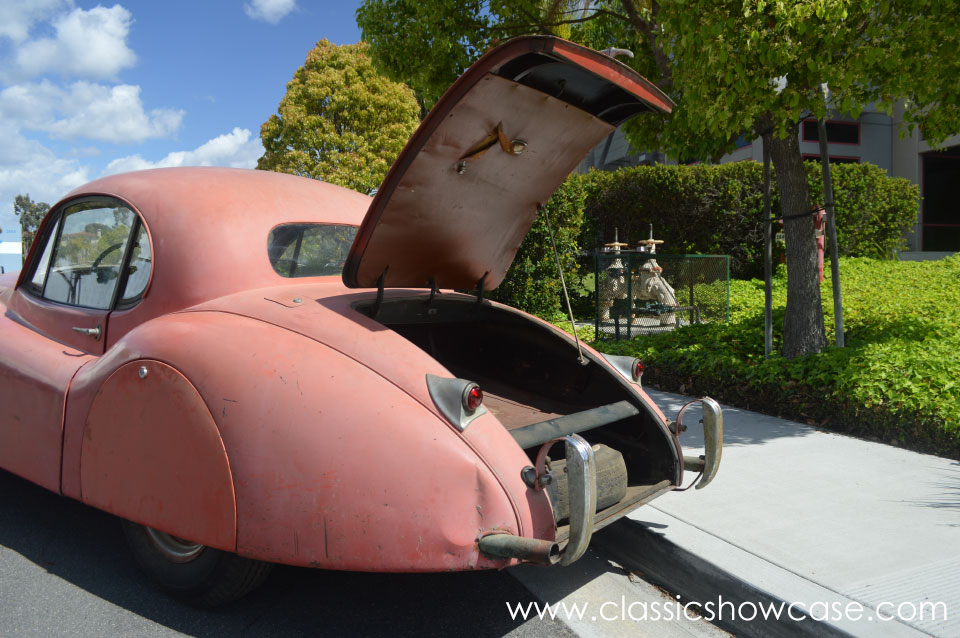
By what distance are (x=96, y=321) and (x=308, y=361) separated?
1.52 meters

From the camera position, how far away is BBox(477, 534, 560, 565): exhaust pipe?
2072 millimetres

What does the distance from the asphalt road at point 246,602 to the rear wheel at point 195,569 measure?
10 centimetres

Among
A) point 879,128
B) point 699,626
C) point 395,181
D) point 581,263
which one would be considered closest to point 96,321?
point 395,181

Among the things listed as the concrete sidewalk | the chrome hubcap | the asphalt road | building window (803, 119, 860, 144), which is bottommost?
the asphalt road

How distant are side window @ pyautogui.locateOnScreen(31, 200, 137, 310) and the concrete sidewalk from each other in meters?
2.85

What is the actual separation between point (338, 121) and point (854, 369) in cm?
1795

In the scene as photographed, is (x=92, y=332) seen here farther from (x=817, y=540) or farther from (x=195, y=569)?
(x=817, y=540)

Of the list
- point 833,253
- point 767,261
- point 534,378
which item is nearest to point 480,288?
point 534,378

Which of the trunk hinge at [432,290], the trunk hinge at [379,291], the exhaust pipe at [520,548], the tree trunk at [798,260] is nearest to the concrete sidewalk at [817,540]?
the exhaust pipe at [520,548]

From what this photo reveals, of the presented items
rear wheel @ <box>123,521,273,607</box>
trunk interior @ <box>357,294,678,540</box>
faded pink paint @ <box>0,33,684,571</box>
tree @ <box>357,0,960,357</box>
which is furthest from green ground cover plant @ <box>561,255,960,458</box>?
Result: rear wheel @ <box>123,521,273,607</box>

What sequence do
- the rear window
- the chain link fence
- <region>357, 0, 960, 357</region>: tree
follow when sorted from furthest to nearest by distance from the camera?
the chain link fence < <region>357, 0, 960, 357</region>: tree < the rear window

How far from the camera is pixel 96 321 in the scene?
3.24 metres

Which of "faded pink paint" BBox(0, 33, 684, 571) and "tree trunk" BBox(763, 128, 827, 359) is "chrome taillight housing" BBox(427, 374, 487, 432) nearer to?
"faded pink paint" BBox(0, 33, 684, 571)

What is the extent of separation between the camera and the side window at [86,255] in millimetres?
3363
